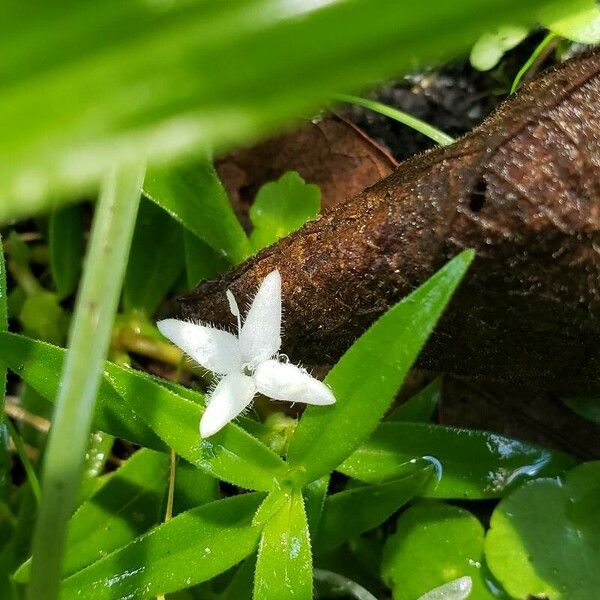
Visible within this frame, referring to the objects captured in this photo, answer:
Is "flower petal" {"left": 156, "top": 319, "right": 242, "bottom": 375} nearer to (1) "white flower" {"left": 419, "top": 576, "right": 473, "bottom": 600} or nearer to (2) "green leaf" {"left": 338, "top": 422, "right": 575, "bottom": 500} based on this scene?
(2) "green leaf" {"left": 338, "top": 422, "right": 575, "bottom": 500}

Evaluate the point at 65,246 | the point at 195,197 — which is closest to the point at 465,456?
the point at 195,197

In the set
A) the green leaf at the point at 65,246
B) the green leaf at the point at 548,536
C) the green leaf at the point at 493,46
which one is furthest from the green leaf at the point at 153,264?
the green leaf at the point at 548,536

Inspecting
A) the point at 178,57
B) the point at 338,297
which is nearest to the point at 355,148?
the point at 338,297

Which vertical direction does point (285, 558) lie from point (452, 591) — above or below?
above

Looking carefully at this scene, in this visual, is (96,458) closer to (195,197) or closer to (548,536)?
(195,197)

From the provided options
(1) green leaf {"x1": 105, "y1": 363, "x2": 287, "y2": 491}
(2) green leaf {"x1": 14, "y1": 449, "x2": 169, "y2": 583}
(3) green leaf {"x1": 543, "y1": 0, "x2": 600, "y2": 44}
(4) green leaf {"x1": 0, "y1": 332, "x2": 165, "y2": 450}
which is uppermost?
(3) green leaf {"x1": 543, "y1": 0, "x2": 600, "y2": 44}

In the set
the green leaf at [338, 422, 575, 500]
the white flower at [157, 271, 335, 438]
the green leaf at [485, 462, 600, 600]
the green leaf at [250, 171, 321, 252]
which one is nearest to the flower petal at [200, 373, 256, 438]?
the white flower at [157, 271, 335, 438]
